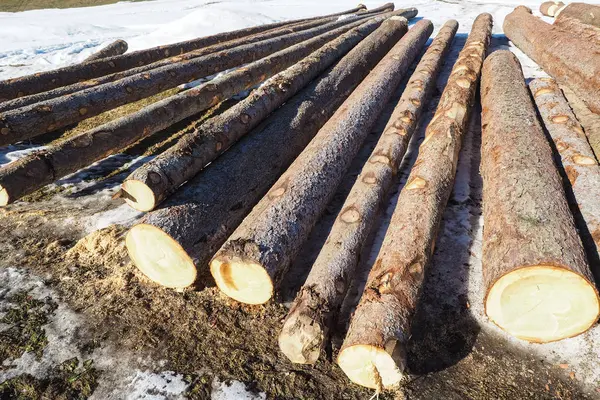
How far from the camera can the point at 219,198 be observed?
10.8 ft

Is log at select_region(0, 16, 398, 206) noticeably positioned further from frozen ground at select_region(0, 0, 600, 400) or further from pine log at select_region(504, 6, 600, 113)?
pine log at select_region(504, 6, 600, 113)

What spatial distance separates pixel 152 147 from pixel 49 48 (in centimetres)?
775

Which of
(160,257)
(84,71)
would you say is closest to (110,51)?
(84,71)

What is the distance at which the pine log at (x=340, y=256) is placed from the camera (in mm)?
2395

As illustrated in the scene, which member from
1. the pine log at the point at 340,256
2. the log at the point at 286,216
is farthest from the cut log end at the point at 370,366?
the log at the point at 286,216

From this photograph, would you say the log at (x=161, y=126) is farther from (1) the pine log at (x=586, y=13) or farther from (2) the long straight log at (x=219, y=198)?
(1) the pine log at (x=586, y=13)

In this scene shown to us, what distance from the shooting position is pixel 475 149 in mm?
4801

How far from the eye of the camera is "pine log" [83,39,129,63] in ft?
28.0

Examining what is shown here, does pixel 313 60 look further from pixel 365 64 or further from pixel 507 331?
pixel 507 331

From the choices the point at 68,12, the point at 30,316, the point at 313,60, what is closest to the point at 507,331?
the point at 30,316

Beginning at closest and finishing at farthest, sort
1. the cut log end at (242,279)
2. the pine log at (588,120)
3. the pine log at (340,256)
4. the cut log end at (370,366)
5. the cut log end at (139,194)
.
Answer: the cut log end at (370,366) → the pine log at (340,256) → the cut log end at (242,279) → the cut log end at (139,194) → the pine log at (588,120)

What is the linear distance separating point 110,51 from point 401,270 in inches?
357

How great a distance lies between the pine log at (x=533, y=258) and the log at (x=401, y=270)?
1.37 ft

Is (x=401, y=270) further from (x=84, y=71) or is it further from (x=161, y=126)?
(x=84, y=71)
